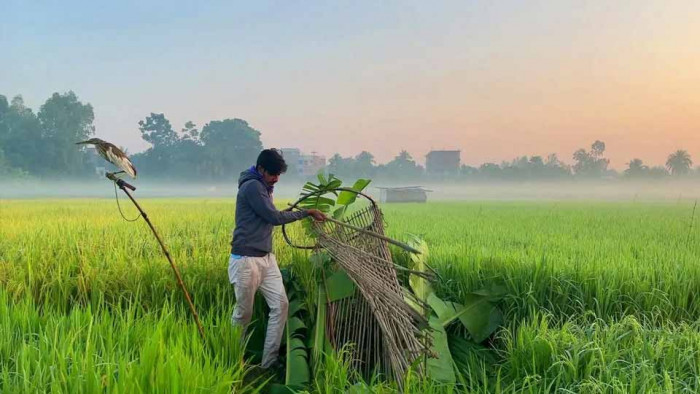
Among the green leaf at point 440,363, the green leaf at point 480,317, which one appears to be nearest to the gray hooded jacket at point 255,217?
the green leaf at point 440,363

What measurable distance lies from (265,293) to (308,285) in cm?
57

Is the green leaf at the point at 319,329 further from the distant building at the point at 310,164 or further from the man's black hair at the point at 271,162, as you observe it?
the distant building at the point at 310,164

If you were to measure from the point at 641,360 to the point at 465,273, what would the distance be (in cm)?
196

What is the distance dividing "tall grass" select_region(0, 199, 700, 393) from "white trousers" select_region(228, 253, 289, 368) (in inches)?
7.7

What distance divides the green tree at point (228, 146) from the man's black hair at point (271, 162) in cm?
5437

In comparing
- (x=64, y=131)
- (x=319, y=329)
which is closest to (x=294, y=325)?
(x=319, y=329)

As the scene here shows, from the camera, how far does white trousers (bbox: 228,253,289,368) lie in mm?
3193

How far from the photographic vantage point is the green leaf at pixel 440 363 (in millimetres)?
2650

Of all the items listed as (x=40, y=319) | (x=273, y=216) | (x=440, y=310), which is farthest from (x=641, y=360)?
(x=40, y=319)

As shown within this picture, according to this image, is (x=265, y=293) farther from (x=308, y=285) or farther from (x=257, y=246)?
(x=308, y=285)

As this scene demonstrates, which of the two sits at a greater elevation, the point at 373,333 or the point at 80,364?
the point at 80,364

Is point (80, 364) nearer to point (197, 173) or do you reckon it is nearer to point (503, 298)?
point (503, 298)

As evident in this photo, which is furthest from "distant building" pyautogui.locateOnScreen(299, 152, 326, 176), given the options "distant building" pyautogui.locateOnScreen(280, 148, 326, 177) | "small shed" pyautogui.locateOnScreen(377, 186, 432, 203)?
"small shed" pyautogui.locateOnScreen(377, 186, 432, 203)

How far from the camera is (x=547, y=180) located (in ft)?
210
